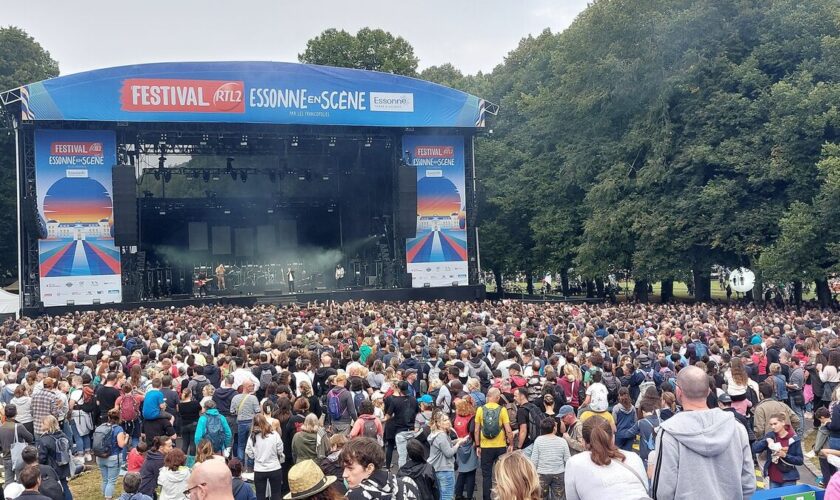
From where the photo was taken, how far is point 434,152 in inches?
1214

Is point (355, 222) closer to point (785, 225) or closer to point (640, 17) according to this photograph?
point (640, 17)

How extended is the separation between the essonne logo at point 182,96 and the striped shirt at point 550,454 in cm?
2338

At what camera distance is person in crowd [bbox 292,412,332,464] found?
23.1 feet

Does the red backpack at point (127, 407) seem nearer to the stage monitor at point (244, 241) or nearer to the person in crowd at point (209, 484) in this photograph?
the person in crowd at point (209, 484)

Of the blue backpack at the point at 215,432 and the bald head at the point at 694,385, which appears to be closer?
the bald head at the point at 694,385

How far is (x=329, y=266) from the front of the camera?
34562 mm

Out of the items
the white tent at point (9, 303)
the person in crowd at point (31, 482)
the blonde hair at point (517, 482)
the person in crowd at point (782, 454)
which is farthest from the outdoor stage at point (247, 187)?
the blonde hair at point (517, 482)

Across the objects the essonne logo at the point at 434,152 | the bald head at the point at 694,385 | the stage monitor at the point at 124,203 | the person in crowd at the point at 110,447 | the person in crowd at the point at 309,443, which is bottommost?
the person in crowd at the point at 110,447

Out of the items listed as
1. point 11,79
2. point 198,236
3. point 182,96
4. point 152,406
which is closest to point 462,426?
point 152,406

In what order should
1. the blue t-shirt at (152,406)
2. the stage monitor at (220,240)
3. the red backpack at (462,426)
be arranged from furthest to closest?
the stage monitor at (220,240) < the blue t-shirt at (152,406) < the red backpack at (462,426)

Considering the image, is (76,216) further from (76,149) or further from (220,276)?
(220,276)

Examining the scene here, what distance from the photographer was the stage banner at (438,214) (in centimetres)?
3025

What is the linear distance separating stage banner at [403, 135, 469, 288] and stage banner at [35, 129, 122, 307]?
11.1 meters

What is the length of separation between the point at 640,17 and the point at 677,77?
3260mm
